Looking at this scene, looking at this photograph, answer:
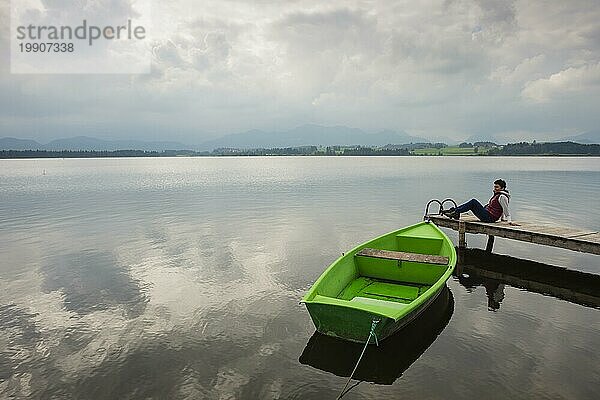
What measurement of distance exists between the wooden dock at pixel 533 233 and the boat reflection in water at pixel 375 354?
280 inches

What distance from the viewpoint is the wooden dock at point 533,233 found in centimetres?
1524

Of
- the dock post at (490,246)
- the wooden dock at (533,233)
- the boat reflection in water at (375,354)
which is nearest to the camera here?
the boat reflection in water at (375,354)

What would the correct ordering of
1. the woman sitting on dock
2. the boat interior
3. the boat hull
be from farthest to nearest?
the woman sitting on dock < the boat interior < the boat hull

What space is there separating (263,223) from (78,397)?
68.4 ft

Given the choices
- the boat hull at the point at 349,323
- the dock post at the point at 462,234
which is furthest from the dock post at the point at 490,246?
the boat hull at the point at 349,323

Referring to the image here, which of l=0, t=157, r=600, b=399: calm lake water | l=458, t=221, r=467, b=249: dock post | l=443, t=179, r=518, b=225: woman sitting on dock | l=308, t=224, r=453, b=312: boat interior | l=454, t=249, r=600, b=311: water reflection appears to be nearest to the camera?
l=0, t=157, r=600, b=399: calm lake water

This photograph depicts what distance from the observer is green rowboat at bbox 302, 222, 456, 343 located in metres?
9.34

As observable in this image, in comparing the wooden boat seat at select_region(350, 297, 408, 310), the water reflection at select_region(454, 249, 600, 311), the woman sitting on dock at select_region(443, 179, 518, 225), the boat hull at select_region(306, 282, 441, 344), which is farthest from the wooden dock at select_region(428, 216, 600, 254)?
the boat hull at select_region(306, 282, 441, 344)

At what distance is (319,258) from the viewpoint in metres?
19.3

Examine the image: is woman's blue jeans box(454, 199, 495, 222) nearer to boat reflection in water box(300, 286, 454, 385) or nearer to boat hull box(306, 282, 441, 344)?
boat reflection in water box(300, 286, 454, 385)

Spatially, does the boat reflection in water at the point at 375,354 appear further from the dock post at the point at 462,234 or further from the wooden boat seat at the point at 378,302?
the dock post at the point at 462,234

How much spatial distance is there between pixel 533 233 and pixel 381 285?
7.43 m

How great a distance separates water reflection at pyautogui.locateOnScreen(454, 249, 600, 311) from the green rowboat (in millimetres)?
2263

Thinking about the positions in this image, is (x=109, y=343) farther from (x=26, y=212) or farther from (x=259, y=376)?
(x=26, y=212)
